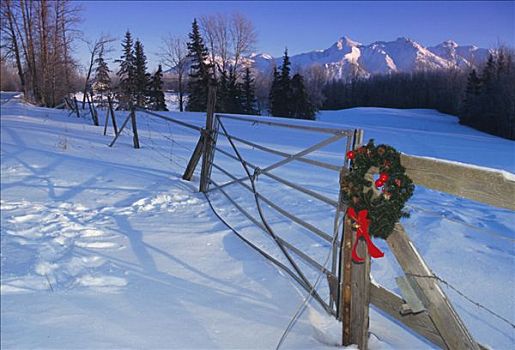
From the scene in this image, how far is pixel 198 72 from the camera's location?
33.1 m

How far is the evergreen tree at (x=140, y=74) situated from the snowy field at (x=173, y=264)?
3116 centimetres

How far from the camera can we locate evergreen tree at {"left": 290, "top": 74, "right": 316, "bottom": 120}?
31755 millimetres

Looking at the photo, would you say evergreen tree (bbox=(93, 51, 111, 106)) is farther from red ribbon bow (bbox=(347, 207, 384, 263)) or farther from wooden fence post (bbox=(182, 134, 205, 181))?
red ribbon bow (bbox=(347, 207, 384, 263))

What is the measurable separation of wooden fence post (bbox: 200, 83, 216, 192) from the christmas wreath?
385 cm

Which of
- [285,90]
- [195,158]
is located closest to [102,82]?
[285,90]

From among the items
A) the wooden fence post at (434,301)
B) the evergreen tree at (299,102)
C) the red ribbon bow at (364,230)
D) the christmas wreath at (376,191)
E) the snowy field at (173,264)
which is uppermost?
the evergreen tree at (299,102)

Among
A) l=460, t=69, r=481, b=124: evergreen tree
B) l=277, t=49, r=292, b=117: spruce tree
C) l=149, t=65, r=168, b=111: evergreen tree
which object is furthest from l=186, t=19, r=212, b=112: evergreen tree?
l=460, t=69, r=481, b=124: evergreen tree

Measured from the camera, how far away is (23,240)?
12.5ft

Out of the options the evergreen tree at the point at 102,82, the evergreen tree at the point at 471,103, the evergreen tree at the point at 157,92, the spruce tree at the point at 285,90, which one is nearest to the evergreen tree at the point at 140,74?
the evergreen tree at the point at 157,92

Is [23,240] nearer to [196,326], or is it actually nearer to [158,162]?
[196,326]

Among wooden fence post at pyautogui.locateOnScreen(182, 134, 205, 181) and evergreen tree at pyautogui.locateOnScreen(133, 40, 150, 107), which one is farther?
evergreen tree at pyautogui.locateOnScreen(133, 40, 150, 107)

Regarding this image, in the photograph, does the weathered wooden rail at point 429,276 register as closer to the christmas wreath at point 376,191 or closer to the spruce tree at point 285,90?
the christmas wreath at point 376,191

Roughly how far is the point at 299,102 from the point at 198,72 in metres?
9.70

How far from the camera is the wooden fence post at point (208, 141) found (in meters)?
5.64
